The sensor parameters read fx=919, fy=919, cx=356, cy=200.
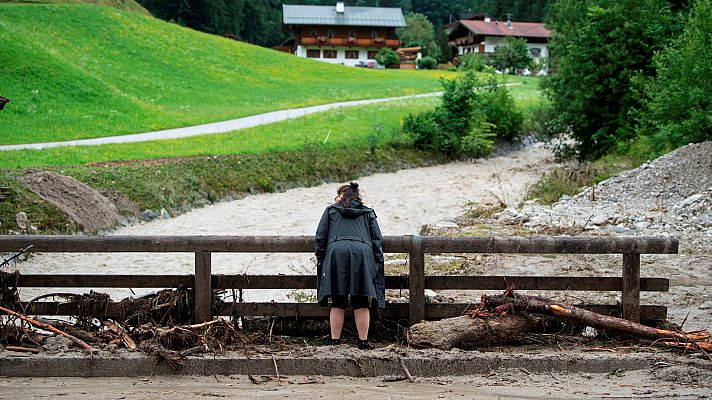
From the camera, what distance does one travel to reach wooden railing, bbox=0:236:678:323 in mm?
8680

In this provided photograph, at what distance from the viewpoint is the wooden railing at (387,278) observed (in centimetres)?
868

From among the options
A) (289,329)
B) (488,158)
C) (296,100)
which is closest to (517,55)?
(296,100)

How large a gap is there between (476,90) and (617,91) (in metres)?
8.58

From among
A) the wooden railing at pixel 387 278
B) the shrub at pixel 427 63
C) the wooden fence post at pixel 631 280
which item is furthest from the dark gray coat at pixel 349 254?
the shrub at pixel 427 63

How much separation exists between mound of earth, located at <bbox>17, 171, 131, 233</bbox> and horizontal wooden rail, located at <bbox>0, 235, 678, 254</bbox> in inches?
431

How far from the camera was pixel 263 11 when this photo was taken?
11400 cm

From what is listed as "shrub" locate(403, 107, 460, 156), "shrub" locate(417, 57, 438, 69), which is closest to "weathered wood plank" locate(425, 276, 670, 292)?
"shrub" locate(403, 107, 460, 156)

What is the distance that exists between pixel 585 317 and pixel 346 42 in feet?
324

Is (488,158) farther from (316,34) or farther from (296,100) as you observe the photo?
(316,34)

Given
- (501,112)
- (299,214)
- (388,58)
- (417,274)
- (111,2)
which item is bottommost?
(299,214)

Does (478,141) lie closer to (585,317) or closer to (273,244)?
(585,317)

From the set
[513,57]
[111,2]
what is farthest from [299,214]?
[513,57]

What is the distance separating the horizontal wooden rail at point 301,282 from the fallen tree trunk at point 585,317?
191 mm

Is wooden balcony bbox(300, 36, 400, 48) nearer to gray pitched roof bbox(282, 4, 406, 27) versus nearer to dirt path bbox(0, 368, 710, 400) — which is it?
gray pitched roof bbox(282, 4, 406, 27)
